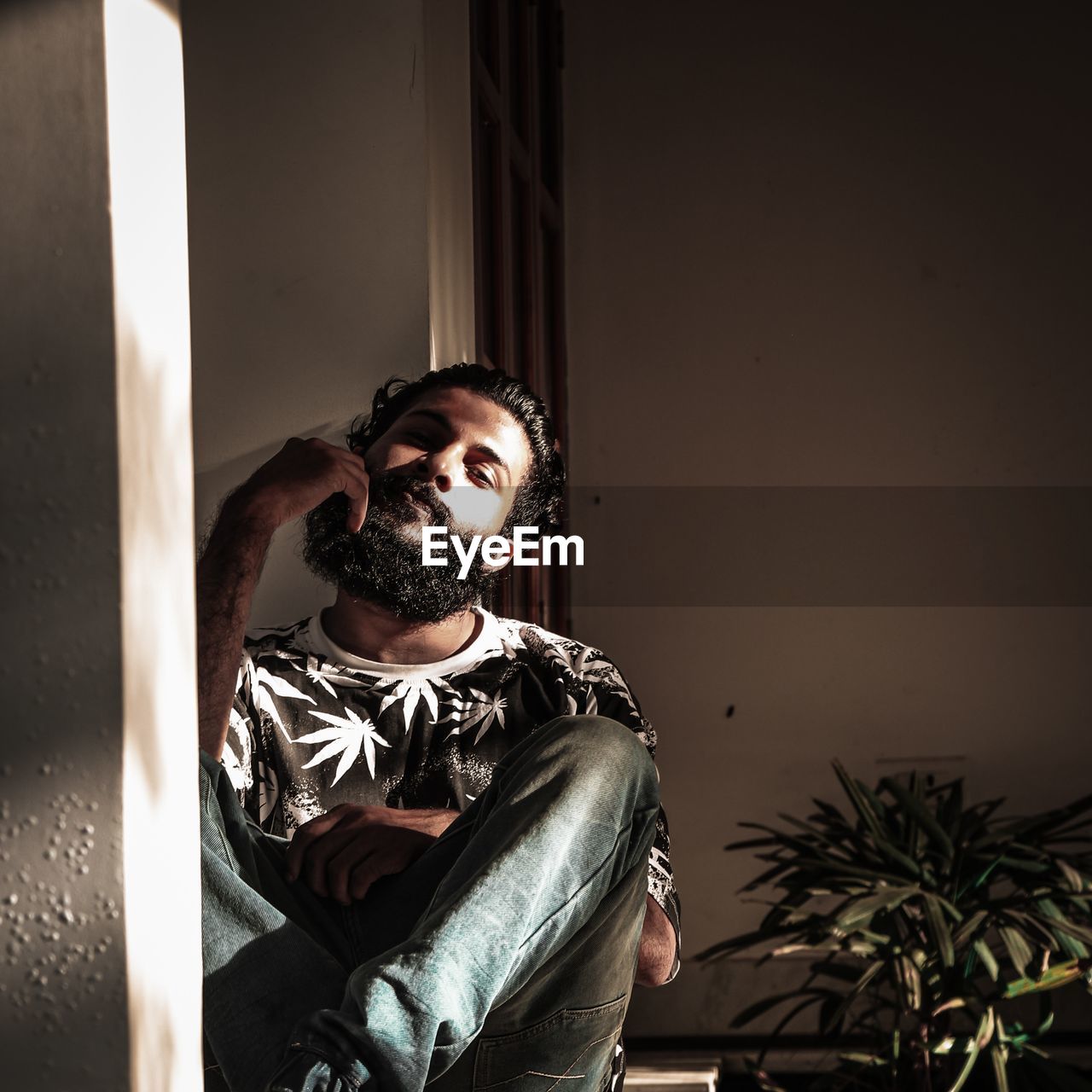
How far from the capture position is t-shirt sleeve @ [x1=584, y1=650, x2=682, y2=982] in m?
1.63

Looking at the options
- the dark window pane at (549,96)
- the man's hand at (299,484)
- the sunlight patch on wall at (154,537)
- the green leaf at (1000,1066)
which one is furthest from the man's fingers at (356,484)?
the dark window pane at (549,96)

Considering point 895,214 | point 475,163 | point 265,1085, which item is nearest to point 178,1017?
point 265,1085

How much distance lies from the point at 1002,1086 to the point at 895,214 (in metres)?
1.94

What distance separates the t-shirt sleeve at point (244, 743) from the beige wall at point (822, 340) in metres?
1.60

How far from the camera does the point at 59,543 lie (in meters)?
0.70

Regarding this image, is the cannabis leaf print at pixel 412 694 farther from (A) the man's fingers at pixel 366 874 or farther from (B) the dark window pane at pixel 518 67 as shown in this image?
(B) the dark window pane at pixel 518 67

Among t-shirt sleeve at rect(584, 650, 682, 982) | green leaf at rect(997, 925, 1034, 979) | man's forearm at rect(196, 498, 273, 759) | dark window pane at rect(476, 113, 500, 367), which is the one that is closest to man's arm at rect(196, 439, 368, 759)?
man's forearm at rect(196, 498, 273, 759)

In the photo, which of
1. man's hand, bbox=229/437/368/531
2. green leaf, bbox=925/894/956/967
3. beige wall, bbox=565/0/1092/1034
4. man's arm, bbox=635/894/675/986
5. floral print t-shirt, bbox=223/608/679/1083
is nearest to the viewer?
man's hand, bbox=229/437/368/531

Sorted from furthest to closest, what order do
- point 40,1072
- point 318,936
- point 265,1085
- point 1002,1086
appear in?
point 1002,1086, point 318,936, point 265,1085, point 40,1072

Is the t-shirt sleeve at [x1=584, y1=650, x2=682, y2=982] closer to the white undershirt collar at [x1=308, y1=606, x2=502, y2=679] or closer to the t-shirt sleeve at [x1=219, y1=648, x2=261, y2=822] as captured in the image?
the white undershirt collar at [x1=308, y1=606, x2=502, y2=679]

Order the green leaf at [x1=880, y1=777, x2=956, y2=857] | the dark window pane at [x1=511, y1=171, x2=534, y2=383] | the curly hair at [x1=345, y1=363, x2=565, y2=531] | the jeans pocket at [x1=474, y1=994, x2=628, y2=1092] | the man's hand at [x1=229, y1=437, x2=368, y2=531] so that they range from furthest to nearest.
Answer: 1. the dark window pane at [x1=511, y1=171, x2=534, y2=383]
2. the green leaf at [x1=880, y1=777, x2=956, y2=857]
3. the curly hair at [x1=345, y1=363, x2=565, y2=531]
4. the man's hand at [x1=229, y1=437, x2=368, y2=531]
5. the jeans pocket at [x1=474, y1=994, x2=628, y2=1092]

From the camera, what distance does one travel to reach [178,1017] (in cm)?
75

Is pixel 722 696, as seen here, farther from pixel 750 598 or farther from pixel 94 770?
pixel 94 770

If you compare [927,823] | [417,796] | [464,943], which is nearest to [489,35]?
[417,796]
